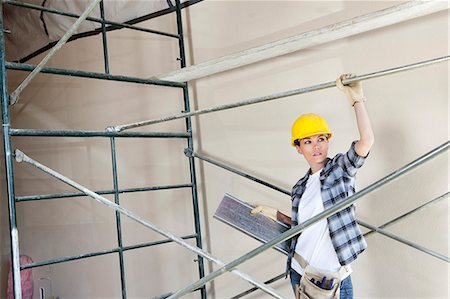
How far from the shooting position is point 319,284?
1763mm

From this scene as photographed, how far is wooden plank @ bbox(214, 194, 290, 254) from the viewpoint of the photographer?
7.14 ft

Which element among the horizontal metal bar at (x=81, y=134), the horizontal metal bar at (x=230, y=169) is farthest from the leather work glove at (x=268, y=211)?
the horizontal metal bar at (x=81, y=134)

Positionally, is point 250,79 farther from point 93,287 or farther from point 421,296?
point 93,287

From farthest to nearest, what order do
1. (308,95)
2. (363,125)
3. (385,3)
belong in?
(308,95) → (385,3) → (363,125)

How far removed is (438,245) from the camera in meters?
2.06

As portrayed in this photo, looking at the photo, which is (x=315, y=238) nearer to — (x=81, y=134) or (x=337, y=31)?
(x=337, y=31)

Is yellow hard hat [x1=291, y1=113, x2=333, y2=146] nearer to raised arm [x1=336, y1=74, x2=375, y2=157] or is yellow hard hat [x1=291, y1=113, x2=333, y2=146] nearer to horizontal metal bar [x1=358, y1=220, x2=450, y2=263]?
raised arm [x1=336, y1=74, x2=375, y2=157]

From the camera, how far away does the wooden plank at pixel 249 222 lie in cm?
218

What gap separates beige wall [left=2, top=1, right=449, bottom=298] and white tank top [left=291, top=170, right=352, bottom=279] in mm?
500

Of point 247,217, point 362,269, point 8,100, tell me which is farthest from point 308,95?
point 8,100

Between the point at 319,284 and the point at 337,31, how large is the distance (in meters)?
1.08

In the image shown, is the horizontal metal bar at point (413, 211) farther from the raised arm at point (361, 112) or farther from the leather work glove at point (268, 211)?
the raised arm at point (361, 112)

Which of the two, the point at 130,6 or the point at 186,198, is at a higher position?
the point at 130,6

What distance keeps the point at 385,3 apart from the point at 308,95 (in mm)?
596
